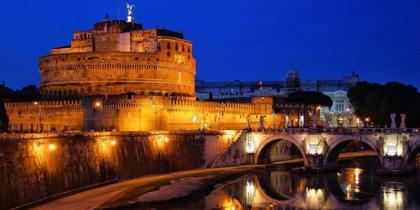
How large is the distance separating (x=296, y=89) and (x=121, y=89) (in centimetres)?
7823

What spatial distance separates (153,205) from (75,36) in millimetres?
45950

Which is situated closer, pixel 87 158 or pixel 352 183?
pixel 87 158

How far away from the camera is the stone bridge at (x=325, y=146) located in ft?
188

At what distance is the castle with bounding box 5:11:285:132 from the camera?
6706 centimetres

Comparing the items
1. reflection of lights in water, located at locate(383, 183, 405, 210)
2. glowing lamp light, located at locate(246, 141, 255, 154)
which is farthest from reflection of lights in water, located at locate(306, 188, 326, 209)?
glowing lamp light, located at locate(246, 141, 255, 154)

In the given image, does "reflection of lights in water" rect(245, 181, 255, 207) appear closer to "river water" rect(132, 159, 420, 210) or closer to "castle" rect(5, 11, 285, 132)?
"river water" rect(132, 159, 420, 210)

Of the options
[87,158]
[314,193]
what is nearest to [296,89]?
[314,193]

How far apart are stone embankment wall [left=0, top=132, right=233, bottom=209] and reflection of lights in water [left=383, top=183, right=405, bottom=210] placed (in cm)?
1916

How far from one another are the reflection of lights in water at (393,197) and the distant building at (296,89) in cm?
6094

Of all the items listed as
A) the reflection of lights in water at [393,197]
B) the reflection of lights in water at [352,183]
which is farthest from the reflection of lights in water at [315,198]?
the reflection of lights in water at [393,197]

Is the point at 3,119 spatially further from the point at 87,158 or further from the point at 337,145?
the point at 337,145

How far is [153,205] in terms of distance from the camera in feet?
135

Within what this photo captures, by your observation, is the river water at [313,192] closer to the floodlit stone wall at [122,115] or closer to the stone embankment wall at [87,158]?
the stone embankment wall at [87,158]

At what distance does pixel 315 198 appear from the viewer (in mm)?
47344
